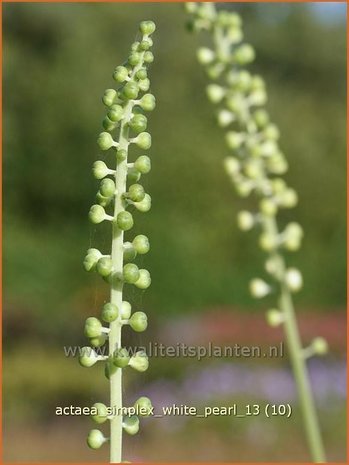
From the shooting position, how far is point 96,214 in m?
1.17

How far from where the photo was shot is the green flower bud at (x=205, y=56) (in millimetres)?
2309

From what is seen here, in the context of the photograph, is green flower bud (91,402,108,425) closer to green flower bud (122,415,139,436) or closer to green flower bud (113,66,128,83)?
green flower bud (122,415,139,436)

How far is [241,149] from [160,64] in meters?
16.2

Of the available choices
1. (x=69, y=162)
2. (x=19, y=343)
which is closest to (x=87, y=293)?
(x=19, y=343)

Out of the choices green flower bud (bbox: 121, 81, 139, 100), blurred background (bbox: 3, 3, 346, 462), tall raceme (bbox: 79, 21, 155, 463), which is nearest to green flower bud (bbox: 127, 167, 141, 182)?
tall raceme (bbox: 79, 21, 155, 463)

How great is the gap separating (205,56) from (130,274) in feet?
4.48

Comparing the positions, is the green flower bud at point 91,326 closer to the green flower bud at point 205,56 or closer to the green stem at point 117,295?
the green stem at point 117,295

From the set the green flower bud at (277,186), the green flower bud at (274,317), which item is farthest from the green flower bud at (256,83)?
the green flower bud at (274,317)

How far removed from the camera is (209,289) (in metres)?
15.5

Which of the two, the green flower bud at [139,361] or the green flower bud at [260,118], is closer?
the green flower bud at [139,361]

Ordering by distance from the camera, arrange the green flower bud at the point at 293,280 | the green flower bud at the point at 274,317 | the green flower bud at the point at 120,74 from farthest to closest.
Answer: the green flower bud at the point at 293,280 → the green flower bud at the point at 274,317 → the green flower bud at the point at 120,74

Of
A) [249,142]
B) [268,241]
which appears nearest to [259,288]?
[268,241]

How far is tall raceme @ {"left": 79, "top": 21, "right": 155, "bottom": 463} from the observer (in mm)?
1021

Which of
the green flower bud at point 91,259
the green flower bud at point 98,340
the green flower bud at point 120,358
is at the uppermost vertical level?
the green flower bud at point 91,259
